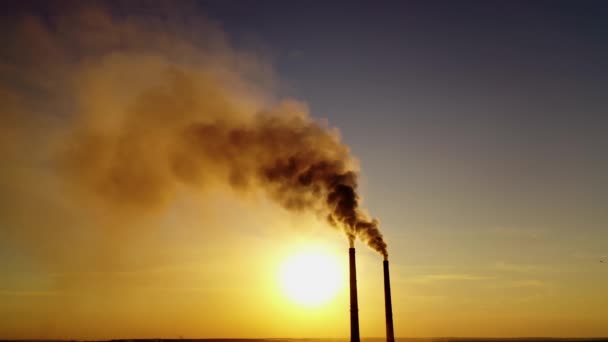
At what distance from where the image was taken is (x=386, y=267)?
1922 inches

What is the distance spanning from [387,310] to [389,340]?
9.31ft

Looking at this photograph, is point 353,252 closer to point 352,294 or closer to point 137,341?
point 352,294

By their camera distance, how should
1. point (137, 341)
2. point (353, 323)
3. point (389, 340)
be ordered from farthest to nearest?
point (137, 341) → point (389, 340) → point (353, 323)

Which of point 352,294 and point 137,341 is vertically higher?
point 352,294

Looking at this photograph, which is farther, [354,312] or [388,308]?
[388,308]

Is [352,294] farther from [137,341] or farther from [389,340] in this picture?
[137,341]

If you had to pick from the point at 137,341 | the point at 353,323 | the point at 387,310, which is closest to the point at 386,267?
the point at 387,310

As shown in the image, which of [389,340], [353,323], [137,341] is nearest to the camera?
[353,323]

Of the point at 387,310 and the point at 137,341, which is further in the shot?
the point at 137,341

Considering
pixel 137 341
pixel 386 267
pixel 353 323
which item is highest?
pixel 386 267

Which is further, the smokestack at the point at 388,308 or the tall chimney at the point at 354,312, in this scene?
the smokestack at the point at 388,308

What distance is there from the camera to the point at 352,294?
144ft

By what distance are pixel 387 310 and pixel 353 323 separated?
194 inches

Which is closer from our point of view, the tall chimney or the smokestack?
the tall chimney
